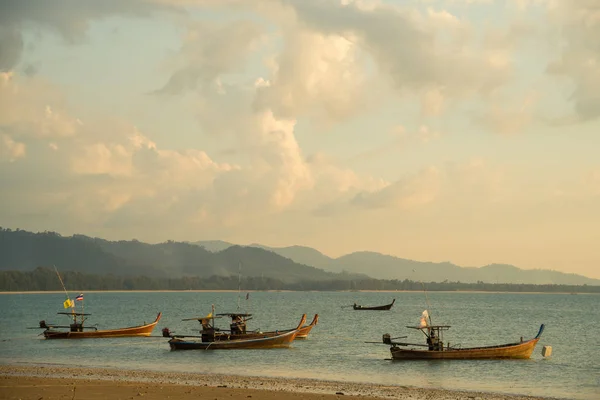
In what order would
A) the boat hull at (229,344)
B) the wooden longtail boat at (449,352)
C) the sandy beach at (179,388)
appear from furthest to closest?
1. the boat hull at (229,344)
2. the wooden longtail boat at (449,352)
3. the sandy beach at (179,388)

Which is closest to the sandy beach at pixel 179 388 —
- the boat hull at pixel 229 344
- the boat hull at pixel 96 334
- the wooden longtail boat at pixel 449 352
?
the wooden longtail boat at pixel 449 352

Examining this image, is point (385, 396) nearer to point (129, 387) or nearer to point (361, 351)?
point (129, 387)

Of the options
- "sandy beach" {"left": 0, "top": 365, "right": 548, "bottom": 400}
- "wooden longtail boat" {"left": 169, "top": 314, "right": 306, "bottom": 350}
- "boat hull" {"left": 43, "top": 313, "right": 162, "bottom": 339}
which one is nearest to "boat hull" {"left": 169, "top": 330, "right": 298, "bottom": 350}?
"wooden longtail boat" {"left": 169, "top": 314, "right": 306, "bottom": 350}

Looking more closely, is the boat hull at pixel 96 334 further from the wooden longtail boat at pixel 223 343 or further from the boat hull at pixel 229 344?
the boat hull at pixel 229 344

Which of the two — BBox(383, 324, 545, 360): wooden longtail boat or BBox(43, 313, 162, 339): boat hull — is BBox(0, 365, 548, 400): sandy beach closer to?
BBox(383, 324, 545, 360): wooden longtail boat

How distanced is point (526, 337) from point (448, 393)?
1878 inches

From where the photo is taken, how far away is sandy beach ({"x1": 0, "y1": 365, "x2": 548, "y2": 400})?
93.0 feet

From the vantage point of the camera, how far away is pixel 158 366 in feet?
142

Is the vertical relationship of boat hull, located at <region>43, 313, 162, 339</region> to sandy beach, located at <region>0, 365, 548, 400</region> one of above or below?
above

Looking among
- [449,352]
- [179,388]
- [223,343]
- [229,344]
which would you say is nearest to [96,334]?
[223,343]

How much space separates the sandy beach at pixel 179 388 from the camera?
28.4 metres

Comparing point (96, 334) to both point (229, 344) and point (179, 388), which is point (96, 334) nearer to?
point (229, 344)

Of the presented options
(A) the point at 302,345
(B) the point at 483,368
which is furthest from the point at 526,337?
(B) the point at 483,368

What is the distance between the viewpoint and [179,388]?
3080 cm
